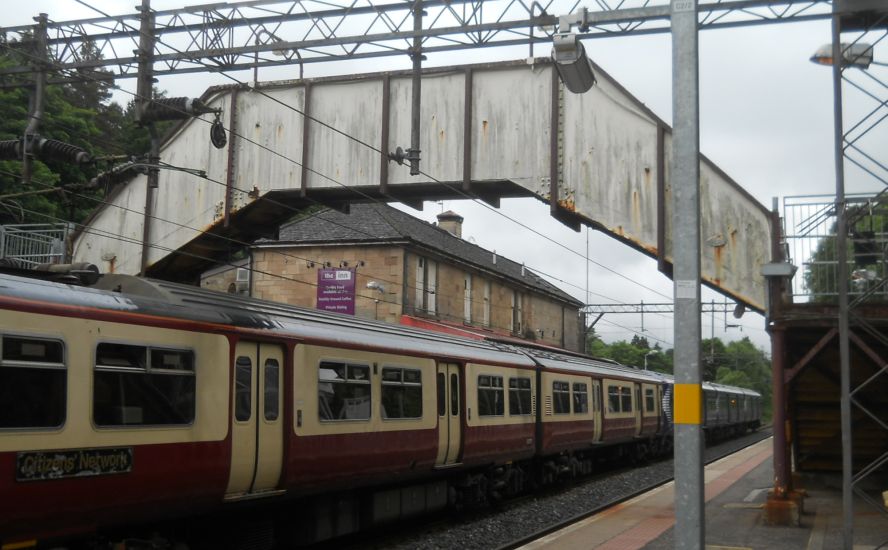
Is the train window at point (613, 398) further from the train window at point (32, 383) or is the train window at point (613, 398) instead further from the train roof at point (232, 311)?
the train window at point (32, 383)

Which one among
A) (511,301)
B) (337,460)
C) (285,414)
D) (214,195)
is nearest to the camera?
(285,414)

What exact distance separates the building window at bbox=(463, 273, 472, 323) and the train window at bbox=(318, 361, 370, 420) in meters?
24.2

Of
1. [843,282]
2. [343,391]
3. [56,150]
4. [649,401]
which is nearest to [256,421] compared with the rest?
[343,391]

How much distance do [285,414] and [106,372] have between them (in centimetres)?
255

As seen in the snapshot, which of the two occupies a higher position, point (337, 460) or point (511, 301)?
point (511, 301)

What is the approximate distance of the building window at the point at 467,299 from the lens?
36.2 m

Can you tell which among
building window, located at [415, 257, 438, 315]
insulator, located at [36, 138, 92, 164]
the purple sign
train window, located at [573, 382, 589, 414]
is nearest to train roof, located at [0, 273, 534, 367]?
insulator, located at [36, 138, 92, 164]

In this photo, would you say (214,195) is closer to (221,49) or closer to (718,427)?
(221,49)

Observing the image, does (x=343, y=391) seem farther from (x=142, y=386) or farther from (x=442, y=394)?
(x=142, y=386)

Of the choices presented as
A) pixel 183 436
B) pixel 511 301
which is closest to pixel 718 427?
pixel 511 301

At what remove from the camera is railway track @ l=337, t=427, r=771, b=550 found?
1270cm

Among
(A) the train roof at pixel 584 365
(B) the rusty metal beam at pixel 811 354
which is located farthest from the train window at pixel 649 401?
(B) the rusty metal beam at pixel 811 354

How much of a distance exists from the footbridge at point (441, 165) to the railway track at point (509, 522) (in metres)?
4.44

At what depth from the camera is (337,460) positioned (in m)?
11.1
